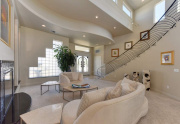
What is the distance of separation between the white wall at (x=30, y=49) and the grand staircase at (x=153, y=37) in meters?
5.22

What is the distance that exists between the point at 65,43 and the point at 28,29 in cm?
222

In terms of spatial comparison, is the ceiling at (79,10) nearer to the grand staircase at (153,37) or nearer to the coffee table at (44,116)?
the grand staircase at (153,37)

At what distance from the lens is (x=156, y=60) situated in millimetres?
4176

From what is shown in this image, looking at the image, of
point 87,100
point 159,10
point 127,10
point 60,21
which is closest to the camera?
point 87,100

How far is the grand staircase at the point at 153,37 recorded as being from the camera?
3.89 m

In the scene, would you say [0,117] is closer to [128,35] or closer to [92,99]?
[92,99]

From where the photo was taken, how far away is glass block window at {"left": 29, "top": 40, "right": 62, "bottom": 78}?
5047mm

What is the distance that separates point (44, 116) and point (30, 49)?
15.1 feet

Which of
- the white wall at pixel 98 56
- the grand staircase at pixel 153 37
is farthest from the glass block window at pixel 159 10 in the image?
the white wall at pixel 98 56

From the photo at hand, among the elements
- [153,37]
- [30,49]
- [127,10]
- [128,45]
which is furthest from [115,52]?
[30,49]

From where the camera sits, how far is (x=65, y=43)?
610 centimetres

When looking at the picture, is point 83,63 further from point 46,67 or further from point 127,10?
point 127,10

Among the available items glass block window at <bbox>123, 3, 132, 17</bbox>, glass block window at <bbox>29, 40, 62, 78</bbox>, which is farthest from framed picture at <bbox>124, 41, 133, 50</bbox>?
glass block window at <bbox>29, 40, 62, 78</bbox>

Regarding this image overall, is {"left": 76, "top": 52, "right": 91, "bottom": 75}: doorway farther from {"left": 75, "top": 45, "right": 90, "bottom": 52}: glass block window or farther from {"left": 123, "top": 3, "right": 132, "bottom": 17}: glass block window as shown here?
{"left": 123, "top": 3, "right": 132, "bottom": 17}: glass block window
